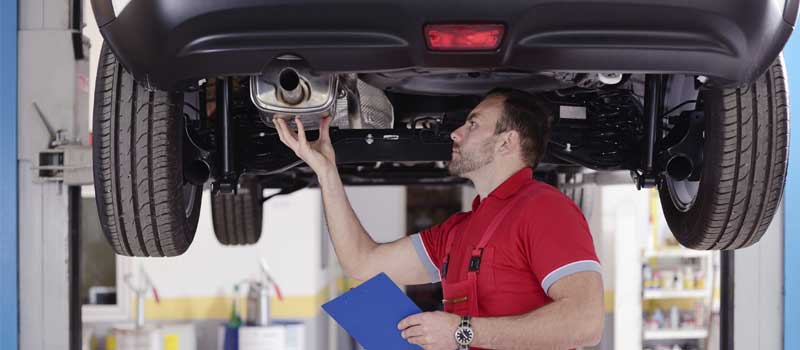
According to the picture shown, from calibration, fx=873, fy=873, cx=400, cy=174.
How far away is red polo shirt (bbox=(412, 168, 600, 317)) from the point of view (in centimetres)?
170

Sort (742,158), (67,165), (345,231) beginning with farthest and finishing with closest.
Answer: (67,165)
(345,231)
(742,158)

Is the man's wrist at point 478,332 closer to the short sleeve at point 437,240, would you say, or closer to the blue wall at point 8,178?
the short sleeve at point 437,240

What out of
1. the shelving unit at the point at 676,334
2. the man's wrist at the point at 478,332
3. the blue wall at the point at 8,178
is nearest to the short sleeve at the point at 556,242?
the man's wrist at the point at 478,332

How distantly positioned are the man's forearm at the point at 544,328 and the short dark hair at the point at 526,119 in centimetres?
48

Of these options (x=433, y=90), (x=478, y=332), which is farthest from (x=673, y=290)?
(x=478, y=332)

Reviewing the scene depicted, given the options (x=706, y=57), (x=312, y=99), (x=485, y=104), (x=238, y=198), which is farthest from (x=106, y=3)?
(x=238, y=198)

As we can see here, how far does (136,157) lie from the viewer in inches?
73.4

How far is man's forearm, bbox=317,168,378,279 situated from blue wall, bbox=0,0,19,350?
131 centimetres

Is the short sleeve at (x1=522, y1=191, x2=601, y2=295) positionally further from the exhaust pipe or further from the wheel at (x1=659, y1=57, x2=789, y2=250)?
the exhaust pipe

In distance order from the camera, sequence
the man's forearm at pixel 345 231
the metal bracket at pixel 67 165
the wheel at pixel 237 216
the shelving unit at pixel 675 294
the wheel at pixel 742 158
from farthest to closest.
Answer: the shelving unit at pixel 675 294 < the wheel at pixel 237 216 < the metal bracket at pixel 67 165 < the man's forearm at pixel 345 231 < the wheel at pixel 742 158

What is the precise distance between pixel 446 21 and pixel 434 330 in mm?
599

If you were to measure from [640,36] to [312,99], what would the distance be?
2.11 feet

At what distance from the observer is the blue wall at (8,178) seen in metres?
2.86

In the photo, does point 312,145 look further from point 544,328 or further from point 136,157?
point 544,328
